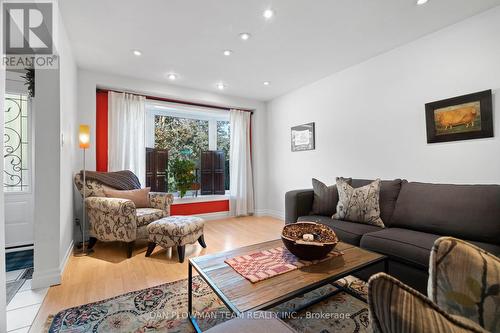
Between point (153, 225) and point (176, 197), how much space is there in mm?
1678

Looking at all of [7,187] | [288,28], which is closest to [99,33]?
[288,28]

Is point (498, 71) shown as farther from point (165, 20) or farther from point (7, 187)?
point (7, 187)

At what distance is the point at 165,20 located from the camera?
2.17 metres

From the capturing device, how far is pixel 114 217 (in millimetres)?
2480

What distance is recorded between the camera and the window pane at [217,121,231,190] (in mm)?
4688

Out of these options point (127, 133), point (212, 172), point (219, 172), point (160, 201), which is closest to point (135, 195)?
point (160, 201)

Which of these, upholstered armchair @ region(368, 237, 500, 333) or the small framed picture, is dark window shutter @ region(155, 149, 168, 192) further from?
upholstered armchair @ region(368, 237, 500, 333)

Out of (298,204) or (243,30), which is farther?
(298,204)

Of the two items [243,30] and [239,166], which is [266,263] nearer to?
[243,30]

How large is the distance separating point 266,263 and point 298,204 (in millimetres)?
1383

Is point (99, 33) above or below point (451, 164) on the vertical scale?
above

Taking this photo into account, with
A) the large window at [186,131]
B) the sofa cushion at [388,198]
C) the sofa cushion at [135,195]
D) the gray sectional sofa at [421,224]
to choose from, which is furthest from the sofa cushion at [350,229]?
the large window at [186,131]

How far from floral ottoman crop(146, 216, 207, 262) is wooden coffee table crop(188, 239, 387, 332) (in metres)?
1.00

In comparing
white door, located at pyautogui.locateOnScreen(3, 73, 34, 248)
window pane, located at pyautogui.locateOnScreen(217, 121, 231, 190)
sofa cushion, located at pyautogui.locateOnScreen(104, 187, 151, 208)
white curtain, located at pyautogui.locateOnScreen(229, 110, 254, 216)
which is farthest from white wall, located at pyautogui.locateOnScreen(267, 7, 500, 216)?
white door, located at pyautogui.locateOnScreen(3, 73, 34, 248)
